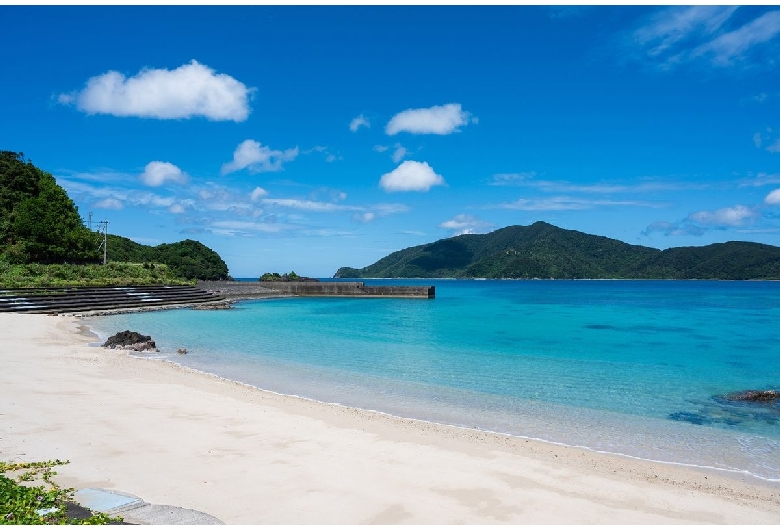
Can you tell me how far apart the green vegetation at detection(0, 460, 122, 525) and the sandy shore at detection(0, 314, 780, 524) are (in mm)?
341

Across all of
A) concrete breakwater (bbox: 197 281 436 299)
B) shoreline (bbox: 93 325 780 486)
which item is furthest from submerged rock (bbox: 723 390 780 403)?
concrete breakwater (bbox: 197 281 436 299)

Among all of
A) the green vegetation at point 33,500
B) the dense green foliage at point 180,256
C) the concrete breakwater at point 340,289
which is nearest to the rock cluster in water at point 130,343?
the green vegetation at point 33,500

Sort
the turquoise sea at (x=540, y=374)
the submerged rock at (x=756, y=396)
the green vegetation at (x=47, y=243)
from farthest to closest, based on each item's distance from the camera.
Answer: the green vegetation at (x=47, y=243) → the submerged rock at (x=756, y=396) → the turquoise sea at (x=540, y=374)

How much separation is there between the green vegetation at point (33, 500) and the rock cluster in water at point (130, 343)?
13208 mm

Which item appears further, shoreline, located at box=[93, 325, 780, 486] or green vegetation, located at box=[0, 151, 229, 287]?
green vegetation, located at box=[0, 151, 229, 287]

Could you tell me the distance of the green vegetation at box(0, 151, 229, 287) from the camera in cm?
3900

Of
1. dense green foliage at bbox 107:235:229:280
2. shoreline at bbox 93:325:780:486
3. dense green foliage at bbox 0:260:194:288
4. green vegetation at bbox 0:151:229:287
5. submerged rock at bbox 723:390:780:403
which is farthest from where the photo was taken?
dense green foliage at bbox 107:235:229:280

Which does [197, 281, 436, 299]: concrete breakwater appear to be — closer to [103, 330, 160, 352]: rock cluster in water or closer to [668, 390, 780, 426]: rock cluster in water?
[103, 330, 160, 352]: rock cluster in water

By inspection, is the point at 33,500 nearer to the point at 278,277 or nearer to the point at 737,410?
the point at 737,410

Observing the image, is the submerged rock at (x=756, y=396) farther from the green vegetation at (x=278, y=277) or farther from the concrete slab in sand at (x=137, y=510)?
the green vegetation at (x=278, y=277)

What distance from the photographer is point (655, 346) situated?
75.9 ft

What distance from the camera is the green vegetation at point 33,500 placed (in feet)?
13.5

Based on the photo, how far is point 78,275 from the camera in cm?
4059

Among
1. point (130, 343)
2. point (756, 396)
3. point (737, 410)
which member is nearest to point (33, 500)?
point (737, 410)
